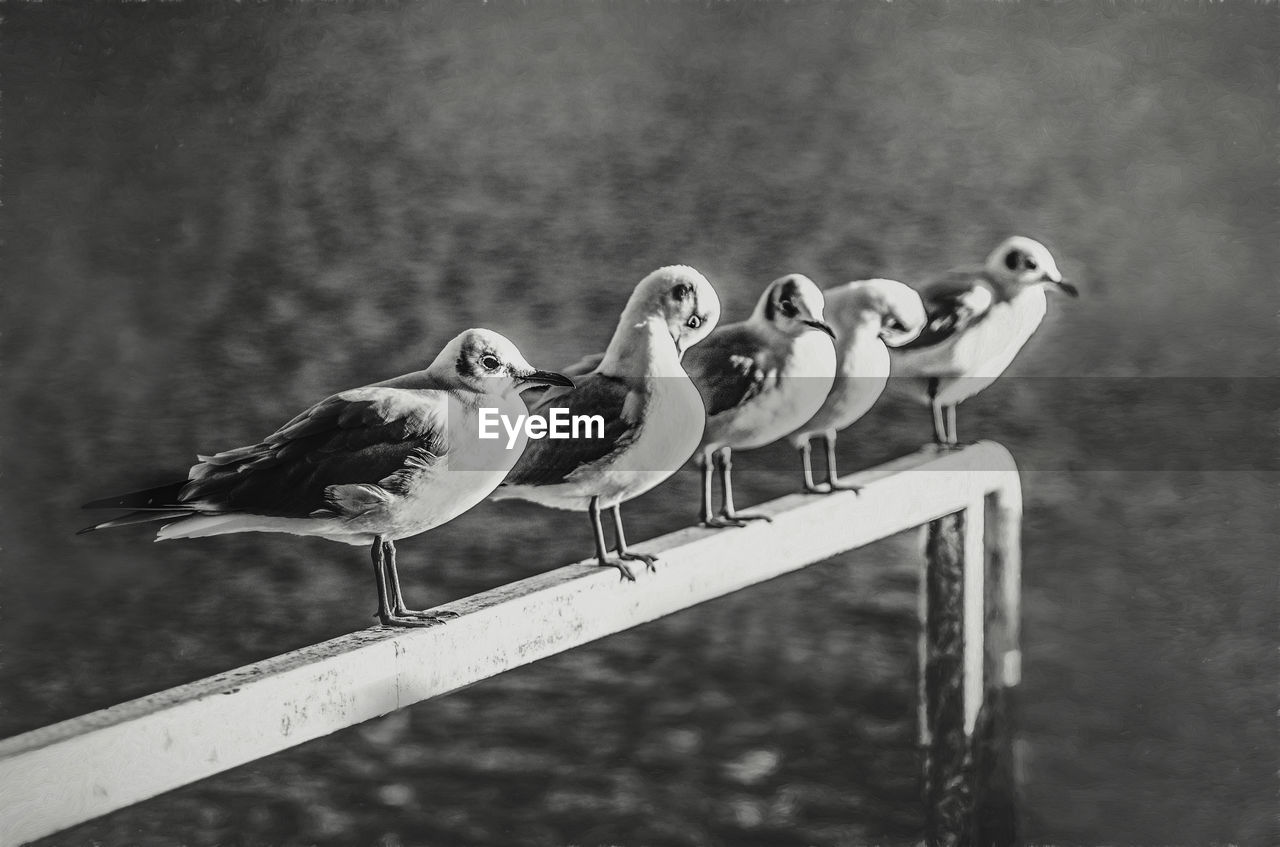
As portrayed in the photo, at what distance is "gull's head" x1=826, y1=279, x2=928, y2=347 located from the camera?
204cm

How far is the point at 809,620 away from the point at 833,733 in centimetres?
42

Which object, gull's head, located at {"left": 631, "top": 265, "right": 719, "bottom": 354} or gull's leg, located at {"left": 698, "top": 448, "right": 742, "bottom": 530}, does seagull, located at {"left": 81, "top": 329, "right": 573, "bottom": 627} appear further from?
gull's leg, located at {"left": 698, "top": 448, "right": 742, "bottom": 530}

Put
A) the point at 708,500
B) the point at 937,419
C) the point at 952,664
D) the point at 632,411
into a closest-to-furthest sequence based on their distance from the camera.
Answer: the point at 632,411 → the point at 708,500 → the point at 937,419 → the point at 952,664

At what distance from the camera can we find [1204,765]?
3986mm

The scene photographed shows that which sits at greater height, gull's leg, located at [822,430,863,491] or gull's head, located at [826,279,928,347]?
gull's head, located at [826,279,928,347]

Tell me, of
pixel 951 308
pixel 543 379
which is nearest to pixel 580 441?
pixel 543 379

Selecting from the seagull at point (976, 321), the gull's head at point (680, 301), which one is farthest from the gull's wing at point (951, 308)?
the gull's head at point (680, 301)

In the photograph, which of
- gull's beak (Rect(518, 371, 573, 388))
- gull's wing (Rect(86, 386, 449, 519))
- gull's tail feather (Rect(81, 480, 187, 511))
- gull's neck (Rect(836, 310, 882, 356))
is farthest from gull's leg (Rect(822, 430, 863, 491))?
gull's tail feather (Rect(81, 480, 187, 511))

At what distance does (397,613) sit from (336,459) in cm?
20

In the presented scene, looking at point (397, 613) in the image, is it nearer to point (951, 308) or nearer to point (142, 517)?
point (142, 517)

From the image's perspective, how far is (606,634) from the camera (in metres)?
1.76

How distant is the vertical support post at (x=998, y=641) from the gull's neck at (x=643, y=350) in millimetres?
975

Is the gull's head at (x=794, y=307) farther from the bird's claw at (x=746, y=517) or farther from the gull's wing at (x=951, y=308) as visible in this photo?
the gull's wing at (x=951, y=308)

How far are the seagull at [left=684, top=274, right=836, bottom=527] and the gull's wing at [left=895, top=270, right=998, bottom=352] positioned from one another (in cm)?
36
